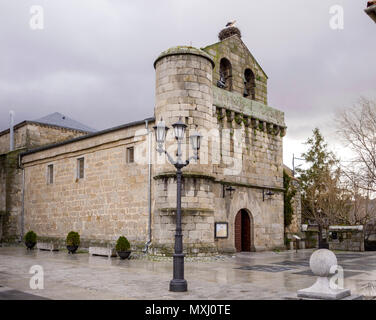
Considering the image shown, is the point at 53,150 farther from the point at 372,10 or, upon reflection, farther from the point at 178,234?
the point at 372,10

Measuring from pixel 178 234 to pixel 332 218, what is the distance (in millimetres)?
25857

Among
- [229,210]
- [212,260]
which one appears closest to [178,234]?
[212,260]

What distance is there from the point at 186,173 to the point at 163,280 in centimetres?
640

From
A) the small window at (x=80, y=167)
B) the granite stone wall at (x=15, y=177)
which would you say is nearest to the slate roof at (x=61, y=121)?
the granite stone wall at (x=15, y=177)

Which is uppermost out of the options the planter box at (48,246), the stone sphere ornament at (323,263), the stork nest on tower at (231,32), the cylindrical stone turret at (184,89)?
the stork nest on tower at (231,32)

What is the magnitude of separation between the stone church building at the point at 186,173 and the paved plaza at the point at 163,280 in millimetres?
2920

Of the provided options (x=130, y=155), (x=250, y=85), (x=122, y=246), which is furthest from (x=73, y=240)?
(x=250, y=85)

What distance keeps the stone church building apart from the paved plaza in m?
2.92

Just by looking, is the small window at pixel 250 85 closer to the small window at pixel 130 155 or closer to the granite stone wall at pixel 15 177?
the small window at pixel 130 155

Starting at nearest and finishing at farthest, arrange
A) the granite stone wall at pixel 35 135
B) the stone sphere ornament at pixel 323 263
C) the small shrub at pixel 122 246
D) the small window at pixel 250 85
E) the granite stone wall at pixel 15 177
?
the stone sphere ornament at pixel 323 263 → the small shrub at pixel 122 246 → the small window at pixel 250 85 → the granite stone wall at pixel 15 177 → the granite stone wall at pixel 35 135

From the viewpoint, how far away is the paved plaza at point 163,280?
898 cm

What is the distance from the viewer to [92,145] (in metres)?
22.2

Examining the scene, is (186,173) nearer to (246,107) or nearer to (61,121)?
(246,107)

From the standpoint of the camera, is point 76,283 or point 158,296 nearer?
point 158,296
